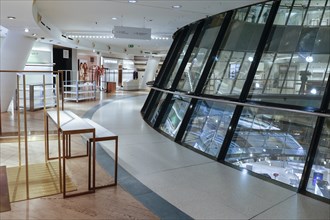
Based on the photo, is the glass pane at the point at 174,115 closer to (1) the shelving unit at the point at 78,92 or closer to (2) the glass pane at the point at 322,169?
(2) the glass pane at the point at 322,169

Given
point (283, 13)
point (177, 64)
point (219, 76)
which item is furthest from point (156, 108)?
point (283, 13)

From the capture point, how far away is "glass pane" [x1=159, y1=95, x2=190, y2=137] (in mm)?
6451

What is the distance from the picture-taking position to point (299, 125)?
413 centimetres

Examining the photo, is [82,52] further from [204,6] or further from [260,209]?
[260,209]

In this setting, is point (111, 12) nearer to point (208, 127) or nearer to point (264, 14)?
point (264, 14)

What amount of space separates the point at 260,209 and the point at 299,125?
69.1 inches

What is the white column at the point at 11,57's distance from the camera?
8598mm

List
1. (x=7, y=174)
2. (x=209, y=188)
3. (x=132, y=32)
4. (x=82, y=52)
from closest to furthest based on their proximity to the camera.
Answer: (x=209, y=188)
(x=7, y=174)
(x=132, y=32)
(x=82, y=52)

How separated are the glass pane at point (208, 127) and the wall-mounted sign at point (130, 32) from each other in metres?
3.07

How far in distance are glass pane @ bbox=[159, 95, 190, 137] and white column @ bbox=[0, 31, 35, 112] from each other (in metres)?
5.50

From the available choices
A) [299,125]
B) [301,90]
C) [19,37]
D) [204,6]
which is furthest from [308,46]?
[19,37]

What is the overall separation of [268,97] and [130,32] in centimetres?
450

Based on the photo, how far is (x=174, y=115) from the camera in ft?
22.5

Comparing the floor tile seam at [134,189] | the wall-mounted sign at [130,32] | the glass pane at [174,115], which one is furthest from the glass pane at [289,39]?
the wall-mounted sign at [130,32]
